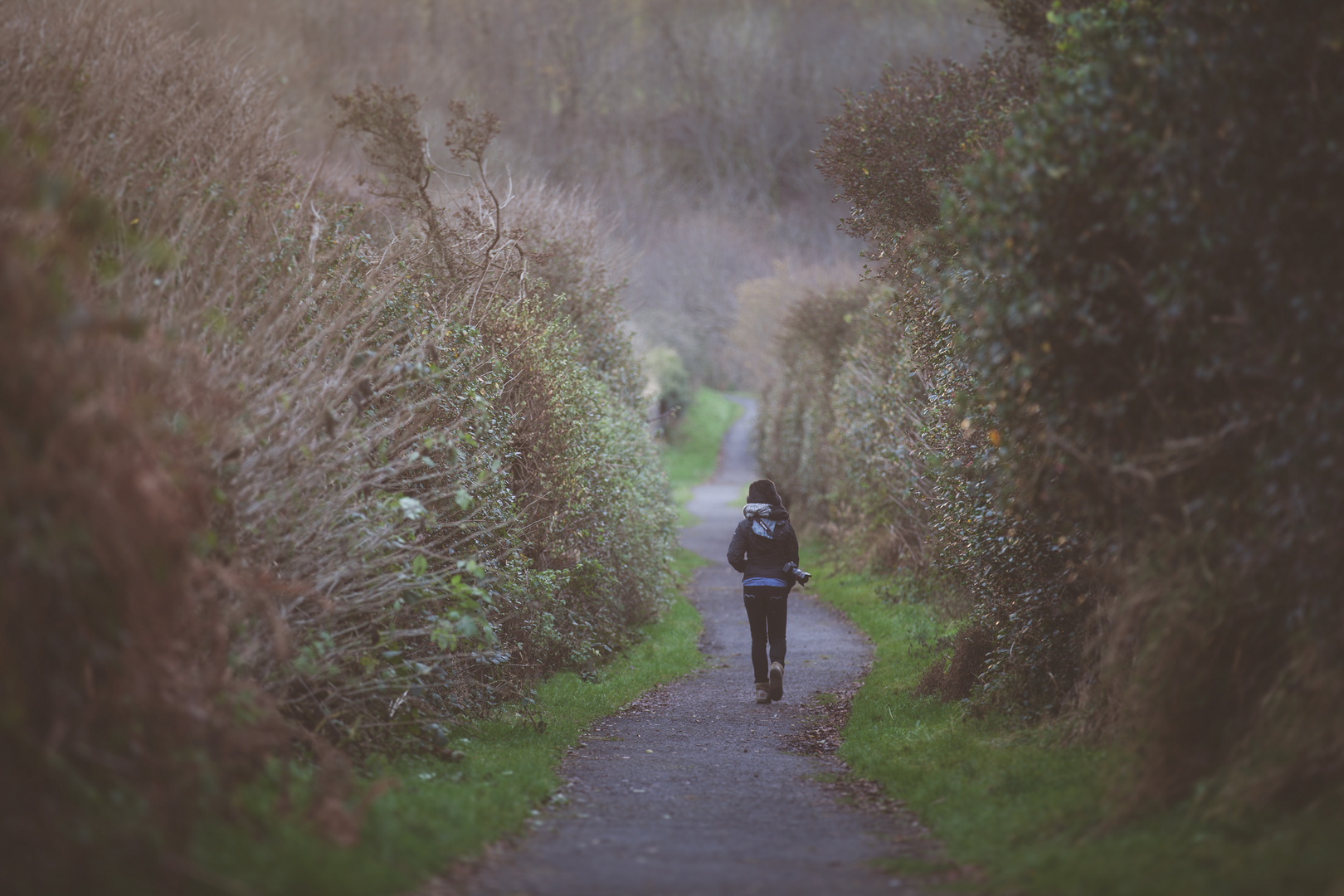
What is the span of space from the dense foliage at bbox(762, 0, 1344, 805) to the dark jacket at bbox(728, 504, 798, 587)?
3935mm

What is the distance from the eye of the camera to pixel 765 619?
454 inches

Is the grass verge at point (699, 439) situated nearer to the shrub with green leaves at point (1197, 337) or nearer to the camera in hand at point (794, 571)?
the camera in hand at point (794, 571)

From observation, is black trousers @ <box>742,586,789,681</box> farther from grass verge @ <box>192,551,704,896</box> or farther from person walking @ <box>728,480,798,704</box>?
grass verge @ <box>192,551,704,896</box>

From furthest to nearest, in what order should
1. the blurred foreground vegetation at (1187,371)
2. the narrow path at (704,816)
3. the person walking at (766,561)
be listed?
1. the person walking at (766,561)
2. the narrow path at (704,816)
3. the blurred foreground vegetation at (1187,371)

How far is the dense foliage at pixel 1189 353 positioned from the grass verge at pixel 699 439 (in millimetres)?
31091

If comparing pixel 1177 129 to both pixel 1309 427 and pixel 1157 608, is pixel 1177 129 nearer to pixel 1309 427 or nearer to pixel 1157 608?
pixel 1309 427

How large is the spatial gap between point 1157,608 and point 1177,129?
237 centimetres

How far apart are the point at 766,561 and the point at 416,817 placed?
5.76 meters

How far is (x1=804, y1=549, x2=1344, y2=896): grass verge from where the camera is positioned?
4930 mm

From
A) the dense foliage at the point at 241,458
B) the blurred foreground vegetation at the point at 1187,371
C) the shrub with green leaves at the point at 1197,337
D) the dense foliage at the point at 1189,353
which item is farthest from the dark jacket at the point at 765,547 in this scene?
the shrub with green leaves at the point at 1197,337

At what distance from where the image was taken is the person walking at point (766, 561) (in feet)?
37.3

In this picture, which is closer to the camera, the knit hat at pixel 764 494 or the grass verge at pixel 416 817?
the grass verge at pixel 416 817

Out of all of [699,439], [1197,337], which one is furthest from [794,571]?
[699,439]

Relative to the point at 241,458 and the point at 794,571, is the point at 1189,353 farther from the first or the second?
the point at 794,571
